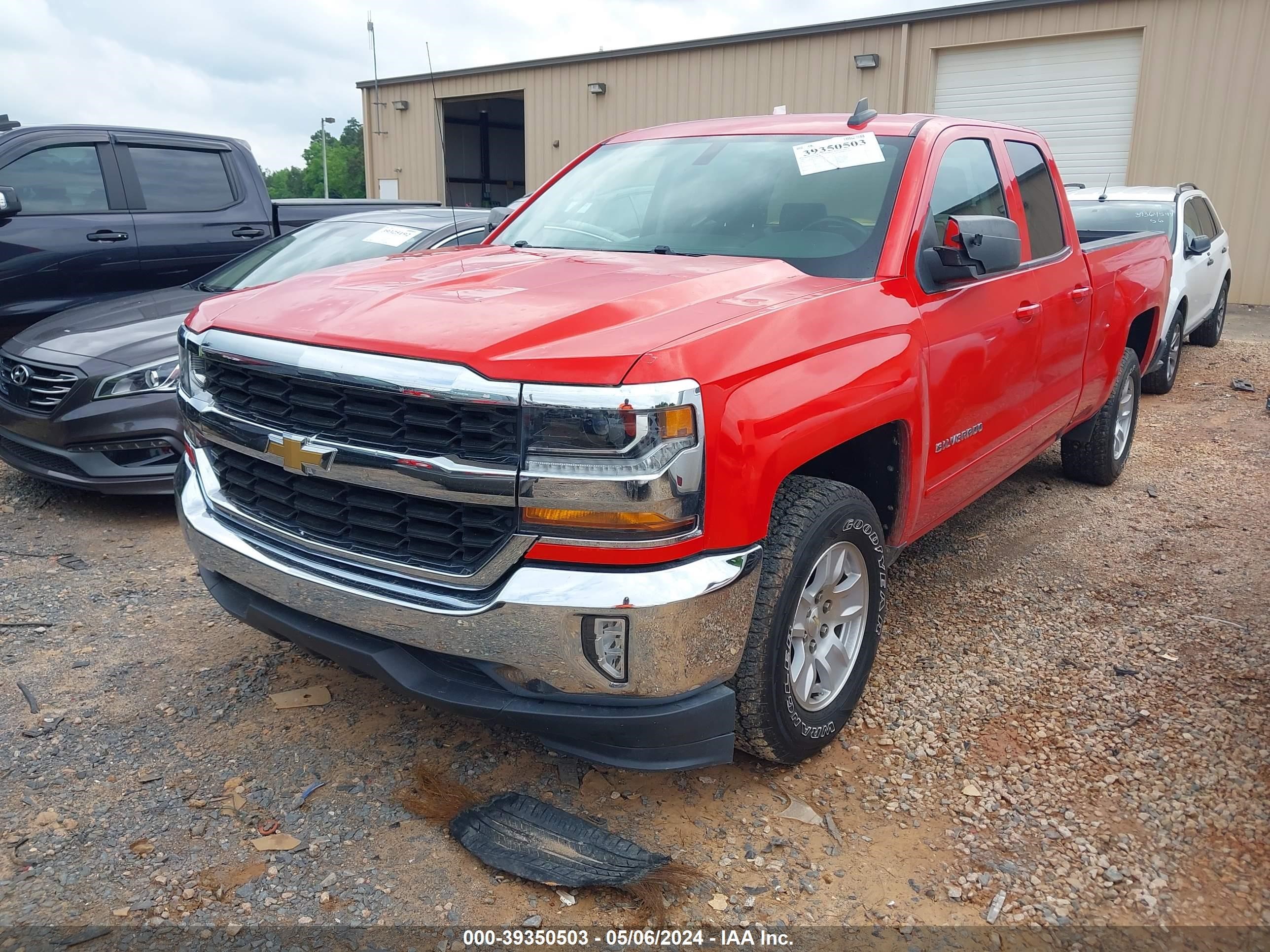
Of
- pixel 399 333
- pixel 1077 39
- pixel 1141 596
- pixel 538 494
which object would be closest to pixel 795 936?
pixel 538 494

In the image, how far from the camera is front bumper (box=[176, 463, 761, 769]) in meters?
2.15

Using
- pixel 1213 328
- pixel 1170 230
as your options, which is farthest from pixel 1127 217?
pixel 1213 328

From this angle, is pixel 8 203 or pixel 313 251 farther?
pixel 8 203

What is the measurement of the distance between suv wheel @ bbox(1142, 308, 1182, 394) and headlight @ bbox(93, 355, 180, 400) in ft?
23.7

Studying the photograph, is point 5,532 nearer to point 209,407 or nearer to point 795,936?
point 209,407

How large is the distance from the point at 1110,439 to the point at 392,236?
4.29 metres

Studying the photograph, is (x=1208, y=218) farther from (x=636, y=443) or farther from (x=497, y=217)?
(x=636, y=443)

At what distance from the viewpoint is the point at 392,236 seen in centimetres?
573

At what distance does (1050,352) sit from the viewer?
399cm

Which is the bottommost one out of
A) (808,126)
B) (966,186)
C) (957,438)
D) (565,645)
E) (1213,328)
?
(1213,328)

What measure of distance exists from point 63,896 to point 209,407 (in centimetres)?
128

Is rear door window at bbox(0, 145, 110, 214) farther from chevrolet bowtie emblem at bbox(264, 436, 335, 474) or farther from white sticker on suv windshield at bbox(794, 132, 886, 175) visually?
white sticker on suv windshield at bbox(794, 132, 886, 175)

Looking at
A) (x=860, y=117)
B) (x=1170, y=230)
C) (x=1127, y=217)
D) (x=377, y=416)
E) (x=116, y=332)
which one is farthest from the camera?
(x=1127, y=217)

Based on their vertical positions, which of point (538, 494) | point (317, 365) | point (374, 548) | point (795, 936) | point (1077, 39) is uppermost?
point (1077, 39)
